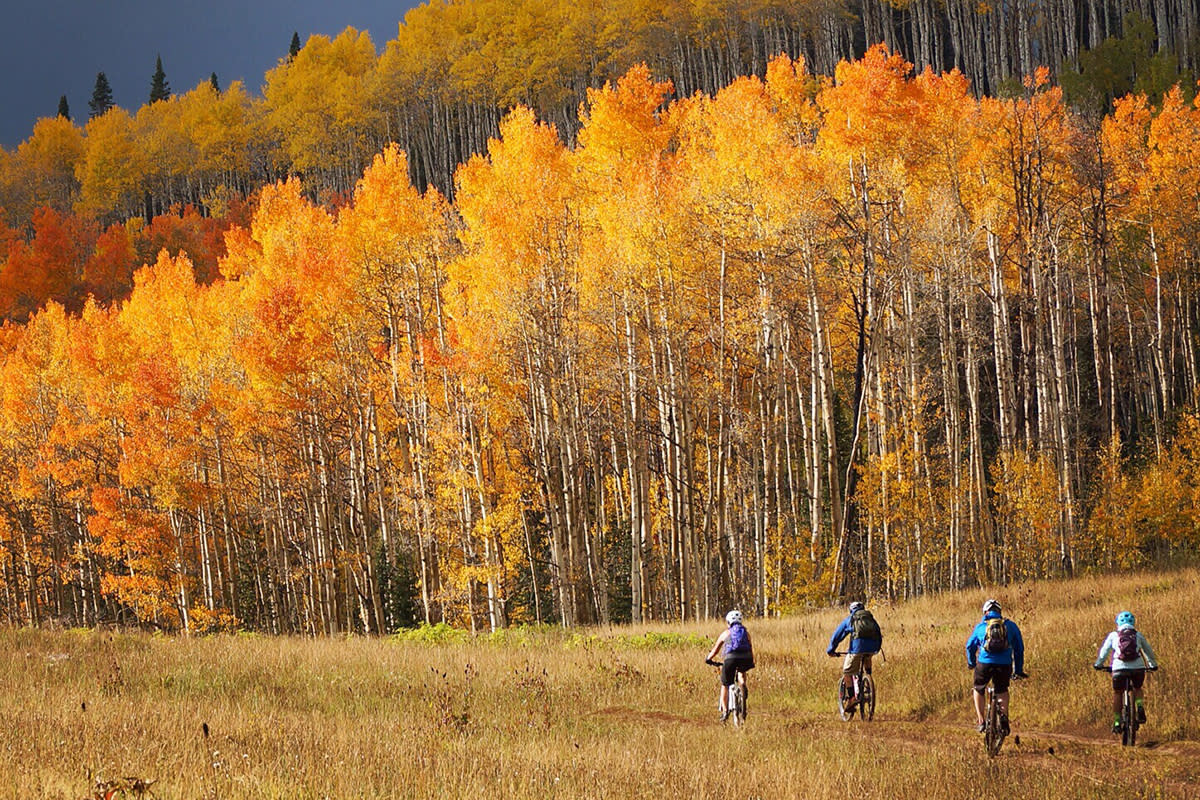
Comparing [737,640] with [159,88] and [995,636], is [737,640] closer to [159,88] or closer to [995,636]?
[995,636]

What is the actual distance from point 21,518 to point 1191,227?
41.4 metres

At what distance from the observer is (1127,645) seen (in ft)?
34.7

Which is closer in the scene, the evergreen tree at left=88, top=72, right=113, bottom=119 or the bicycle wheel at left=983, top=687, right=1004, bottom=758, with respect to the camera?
the bicycle wheel at left=983, top=687, right=1004, bottom=758

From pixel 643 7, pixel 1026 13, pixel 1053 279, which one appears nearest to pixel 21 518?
pixel 1053 279

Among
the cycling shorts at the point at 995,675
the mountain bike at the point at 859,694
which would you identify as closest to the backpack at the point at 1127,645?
the cycling shorts at the point at 995,675

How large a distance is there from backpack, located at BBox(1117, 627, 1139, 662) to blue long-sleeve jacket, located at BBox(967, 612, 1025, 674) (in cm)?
101

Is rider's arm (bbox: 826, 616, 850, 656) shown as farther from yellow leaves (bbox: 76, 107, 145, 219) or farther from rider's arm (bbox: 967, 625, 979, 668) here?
yellow leaves (bbox: 76, 107, 145, 219)

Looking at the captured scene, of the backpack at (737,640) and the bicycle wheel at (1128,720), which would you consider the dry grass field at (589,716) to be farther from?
the backpack at (737,640)

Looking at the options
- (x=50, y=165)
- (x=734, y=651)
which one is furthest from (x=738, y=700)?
(x=50, y=165)

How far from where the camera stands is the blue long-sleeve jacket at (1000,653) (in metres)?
10.6

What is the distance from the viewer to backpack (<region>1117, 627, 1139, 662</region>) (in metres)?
10.6

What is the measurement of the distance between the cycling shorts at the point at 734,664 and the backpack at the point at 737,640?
58 millimetres

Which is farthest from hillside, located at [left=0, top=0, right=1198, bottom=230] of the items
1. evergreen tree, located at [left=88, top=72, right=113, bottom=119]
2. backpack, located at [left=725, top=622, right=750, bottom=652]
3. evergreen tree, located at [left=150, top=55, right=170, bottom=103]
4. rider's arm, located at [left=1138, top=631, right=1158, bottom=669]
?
backpack, located at [left=725, top=622, right=750, bottom=652]

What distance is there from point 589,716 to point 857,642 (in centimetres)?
356
